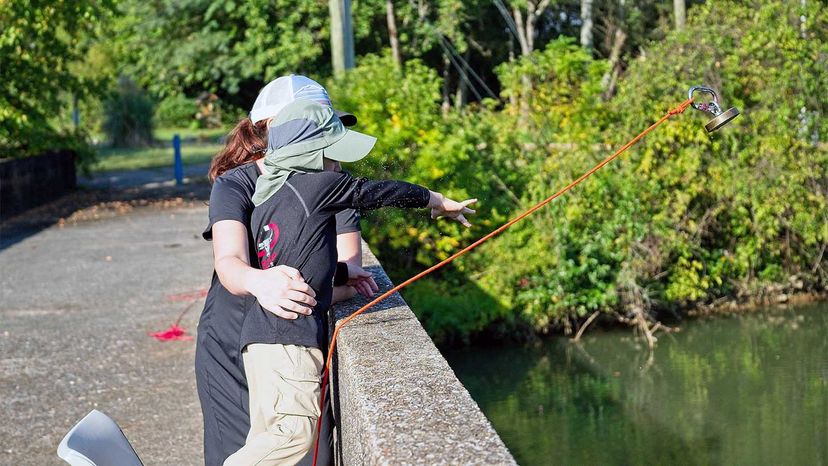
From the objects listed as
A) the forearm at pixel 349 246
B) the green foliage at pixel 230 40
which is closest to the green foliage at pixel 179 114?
the green foliage at pixel 230 40

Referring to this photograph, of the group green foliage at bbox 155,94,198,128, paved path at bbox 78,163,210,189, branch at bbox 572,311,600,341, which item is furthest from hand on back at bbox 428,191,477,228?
green foliage at bbox 155,94,198,128

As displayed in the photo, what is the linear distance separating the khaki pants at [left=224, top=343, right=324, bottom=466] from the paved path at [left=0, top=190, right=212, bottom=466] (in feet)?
7.99

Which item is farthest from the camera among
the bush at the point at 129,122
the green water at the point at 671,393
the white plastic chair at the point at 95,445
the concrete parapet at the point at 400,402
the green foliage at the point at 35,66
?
the bush at the point at 129,122

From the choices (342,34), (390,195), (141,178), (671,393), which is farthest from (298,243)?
(141,178)

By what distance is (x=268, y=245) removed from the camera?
12.0 feet

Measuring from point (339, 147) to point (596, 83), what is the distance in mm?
9076

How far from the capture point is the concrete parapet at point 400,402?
2799 millimetres

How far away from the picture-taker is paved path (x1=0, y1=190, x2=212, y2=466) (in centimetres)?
629

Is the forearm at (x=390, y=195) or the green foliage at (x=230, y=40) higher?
the green foliage at (x=230, y=40)

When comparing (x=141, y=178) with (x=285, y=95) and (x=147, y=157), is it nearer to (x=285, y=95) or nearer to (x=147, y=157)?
(x=147, y=157)

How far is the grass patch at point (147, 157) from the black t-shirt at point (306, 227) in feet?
81.0

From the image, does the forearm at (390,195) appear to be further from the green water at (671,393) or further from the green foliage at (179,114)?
the green foliage at (179,114)

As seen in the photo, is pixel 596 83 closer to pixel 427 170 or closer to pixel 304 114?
pixel 427 170

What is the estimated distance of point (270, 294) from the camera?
3432 mm
